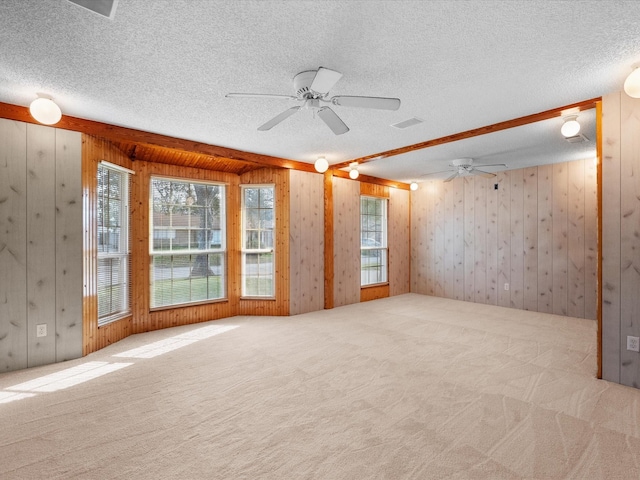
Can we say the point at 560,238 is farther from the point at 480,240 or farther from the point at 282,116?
the point at 282,116

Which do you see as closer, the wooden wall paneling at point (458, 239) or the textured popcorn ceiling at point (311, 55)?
the textured popcorn ceiling at point (311, 55)

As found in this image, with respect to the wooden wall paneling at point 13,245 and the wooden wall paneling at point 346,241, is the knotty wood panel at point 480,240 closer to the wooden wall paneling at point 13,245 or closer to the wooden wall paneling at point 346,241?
the wooden wall paneling at point 346,241

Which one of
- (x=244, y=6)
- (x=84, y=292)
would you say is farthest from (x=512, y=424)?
(x=84, y=292)

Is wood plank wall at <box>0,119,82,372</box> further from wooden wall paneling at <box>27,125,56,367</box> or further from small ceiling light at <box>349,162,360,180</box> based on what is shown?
small ceiling light at <box>349,162,360,180</box>

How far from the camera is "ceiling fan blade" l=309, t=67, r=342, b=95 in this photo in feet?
6.39

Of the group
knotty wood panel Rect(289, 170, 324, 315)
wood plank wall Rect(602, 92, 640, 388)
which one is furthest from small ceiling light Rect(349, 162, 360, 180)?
wood plank wall Rect(602, 92, 640, 388)

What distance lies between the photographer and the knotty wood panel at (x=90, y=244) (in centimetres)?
343

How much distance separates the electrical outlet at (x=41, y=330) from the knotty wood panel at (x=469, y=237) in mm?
6828

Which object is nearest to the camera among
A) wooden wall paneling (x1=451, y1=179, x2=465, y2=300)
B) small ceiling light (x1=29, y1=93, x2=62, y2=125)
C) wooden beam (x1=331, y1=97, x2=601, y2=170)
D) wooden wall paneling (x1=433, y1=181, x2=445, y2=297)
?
small ceiling light (x1=29, y1=93, x2=62, y2=125)

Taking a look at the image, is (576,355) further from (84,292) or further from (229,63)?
(84,292)

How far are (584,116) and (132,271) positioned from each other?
581cm

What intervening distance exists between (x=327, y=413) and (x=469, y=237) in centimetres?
538

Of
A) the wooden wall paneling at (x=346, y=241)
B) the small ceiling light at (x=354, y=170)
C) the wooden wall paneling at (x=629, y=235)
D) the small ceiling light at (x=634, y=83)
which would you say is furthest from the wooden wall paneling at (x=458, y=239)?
the small ceiling light at (x=634, y=83)

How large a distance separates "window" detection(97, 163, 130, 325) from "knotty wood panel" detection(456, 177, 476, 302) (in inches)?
244
